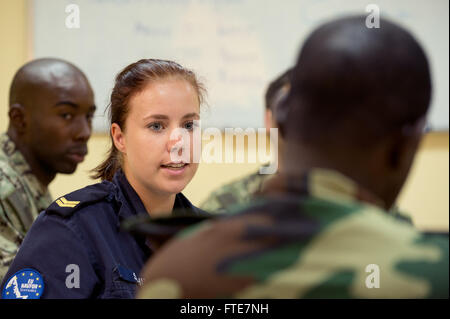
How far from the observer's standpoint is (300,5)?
280cm

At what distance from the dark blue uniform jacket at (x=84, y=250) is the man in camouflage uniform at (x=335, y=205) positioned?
0.48 metres

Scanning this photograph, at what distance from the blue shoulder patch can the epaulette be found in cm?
14

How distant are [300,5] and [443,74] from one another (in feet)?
2.36

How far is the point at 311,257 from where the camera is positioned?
2.35 feet

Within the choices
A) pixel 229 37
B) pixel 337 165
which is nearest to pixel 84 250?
pixel 337 165

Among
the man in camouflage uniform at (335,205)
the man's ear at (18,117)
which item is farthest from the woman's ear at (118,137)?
the man's ear at (18,117)

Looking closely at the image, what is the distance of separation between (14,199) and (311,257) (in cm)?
160

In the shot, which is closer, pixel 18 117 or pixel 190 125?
pixel 190 125

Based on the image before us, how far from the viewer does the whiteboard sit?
2.79 meters

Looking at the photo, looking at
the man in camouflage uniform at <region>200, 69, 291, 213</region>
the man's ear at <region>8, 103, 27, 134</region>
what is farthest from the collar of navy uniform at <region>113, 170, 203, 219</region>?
the man's ear at <region>8, 103, 27, 134</region>

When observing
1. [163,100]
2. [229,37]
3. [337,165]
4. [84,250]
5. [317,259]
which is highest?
[229,37]

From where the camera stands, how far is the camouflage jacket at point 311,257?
71 cm

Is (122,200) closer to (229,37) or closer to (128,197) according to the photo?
(128,197)
